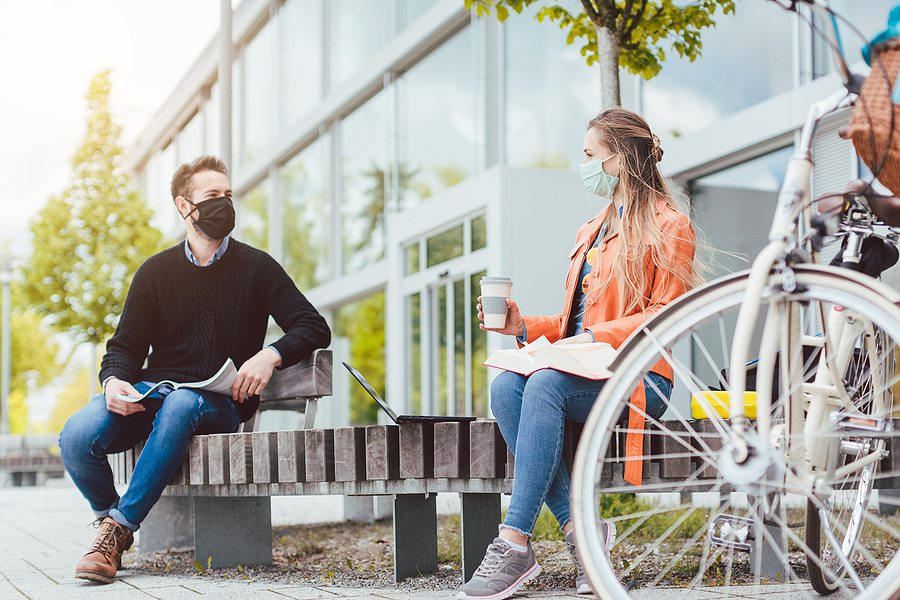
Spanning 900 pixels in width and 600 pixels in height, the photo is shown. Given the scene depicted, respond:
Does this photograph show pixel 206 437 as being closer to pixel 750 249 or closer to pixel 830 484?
pixel 830 484

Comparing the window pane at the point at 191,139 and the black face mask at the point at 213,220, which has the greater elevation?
the window pane at the point at 191,139

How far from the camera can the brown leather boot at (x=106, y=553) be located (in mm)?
3039

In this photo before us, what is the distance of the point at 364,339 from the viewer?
1673 cm

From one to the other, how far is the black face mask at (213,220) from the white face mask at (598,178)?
1.62m

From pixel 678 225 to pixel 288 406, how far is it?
7.49 feet

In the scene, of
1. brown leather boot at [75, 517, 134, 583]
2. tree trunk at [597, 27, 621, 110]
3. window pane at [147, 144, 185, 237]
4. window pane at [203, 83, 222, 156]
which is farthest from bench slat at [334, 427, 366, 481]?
window pane at [147, 144, 185, 237]

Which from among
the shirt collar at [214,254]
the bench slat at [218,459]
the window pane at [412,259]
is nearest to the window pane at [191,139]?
the window pane at [412,259]

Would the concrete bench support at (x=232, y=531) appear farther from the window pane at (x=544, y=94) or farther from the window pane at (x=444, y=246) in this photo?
the window pane at (x=544, y=94)

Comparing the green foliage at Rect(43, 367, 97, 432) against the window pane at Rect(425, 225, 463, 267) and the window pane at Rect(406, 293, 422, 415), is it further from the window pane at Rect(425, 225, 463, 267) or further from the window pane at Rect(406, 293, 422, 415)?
the window pane at Rect(425, 225, 463, 267)

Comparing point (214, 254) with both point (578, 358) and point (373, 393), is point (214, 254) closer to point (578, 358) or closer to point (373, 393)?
point (373, 393)

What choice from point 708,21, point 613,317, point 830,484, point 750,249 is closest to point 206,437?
point 613,317

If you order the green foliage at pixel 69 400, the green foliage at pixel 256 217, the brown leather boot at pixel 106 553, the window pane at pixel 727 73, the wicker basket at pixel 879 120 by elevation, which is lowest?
the green foliage at pixel 69 400

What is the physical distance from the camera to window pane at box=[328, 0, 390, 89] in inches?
601

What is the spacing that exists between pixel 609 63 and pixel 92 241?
1737 centimetres
